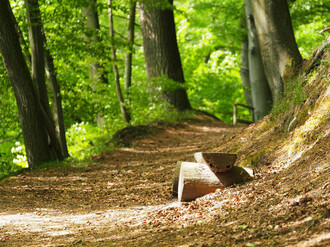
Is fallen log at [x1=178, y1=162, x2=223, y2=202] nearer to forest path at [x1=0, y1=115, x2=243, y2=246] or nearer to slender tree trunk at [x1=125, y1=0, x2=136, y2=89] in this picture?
forest path at [x1=0, y1=115, x2=243, y2=246]

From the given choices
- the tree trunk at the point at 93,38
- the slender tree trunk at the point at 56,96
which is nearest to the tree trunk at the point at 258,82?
the tree trunk at the point at 93,38

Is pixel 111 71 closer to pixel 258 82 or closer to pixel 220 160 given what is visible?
pixel 258 82

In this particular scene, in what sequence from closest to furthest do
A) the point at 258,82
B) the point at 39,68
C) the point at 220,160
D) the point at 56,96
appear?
the point at 220,160, the point at 39,68, the point at 56,96, the point at 258,82

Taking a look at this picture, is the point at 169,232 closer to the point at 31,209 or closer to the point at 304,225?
the point at 304,225

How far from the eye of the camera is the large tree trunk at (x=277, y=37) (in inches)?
326

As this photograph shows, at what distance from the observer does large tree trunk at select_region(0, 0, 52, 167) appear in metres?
10.2

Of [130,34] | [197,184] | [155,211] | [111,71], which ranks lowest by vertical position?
[155,211]

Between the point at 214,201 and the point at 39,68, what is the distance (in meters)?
7.38

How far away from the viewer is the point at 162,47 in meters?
16.1

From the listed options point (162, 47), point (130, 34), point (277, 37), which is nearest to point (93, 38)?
point (130, 34)

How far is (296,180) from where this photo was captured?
4.66 metres

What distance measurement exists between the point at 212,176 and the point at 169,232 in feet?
4.51

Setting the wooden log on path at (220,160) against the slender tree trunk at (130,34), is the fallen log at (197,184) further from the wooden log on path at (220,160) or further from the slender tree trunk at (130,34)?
the slender tree trunk at (130,34)

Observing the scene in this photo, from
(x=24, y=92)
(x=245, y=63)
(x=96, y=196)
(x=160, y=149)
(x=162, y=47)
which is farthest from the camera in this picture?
(x=245, y=63)
